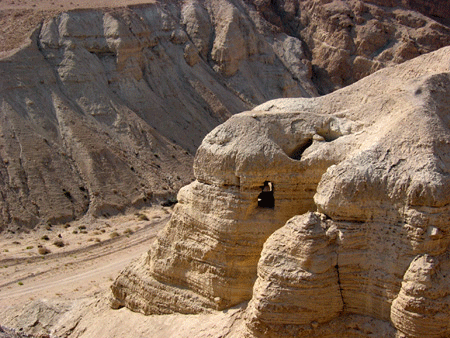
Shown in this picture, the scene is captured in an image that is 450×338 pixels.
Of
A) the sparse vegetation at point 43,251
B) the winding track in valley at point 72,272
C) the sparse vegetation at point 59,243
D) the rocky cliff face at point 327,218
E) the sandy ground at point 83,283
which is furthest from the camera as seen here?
the sparse vegetation at point 59,243

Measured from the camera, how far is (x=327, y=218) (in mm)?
13008

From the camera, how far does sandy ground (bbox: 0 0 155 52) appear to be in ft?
141

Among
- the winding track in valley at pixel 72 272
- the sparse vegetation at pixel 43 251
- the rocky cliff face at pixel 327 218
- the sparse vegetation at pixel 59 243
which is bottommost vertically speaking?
the winding track in valley at pixel 72 272

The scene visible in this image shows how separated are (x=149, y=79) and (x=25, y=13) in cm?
1006

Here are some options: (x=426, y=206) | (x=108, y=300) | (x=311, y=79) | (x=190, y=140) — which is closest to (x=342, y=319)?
(x=426, y=206)

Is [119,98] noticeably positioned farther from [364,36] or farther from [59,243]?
[364,36]

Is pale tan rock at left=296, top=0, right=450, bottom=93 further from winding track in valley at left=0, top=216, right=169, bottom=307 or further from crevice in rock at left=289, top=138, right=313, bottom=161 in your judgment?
crevice in rock at left=289, top=138, right=313, bottom=161

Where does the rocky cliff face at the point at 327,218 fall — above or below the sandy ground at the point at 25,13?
below

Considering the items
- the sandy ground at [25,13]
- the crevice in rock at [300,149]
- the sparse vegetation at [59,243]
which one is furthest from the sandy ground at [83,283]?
the sandy ground at [25,13]

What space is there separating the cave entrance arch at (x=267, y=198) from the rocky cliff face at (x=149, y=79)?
72.7 feet

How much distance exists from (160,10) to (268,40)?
507 inches

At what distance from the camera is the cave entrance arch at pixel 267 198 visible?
15312 millimetres

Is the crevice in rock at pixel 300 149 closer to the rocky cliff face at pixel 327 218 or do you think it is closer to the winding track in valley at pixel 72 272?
the rocky cliff face at pixel 327 218

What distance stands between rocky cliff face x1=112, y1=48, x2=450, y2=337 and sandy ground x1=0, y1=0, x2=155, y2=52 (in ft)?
102
